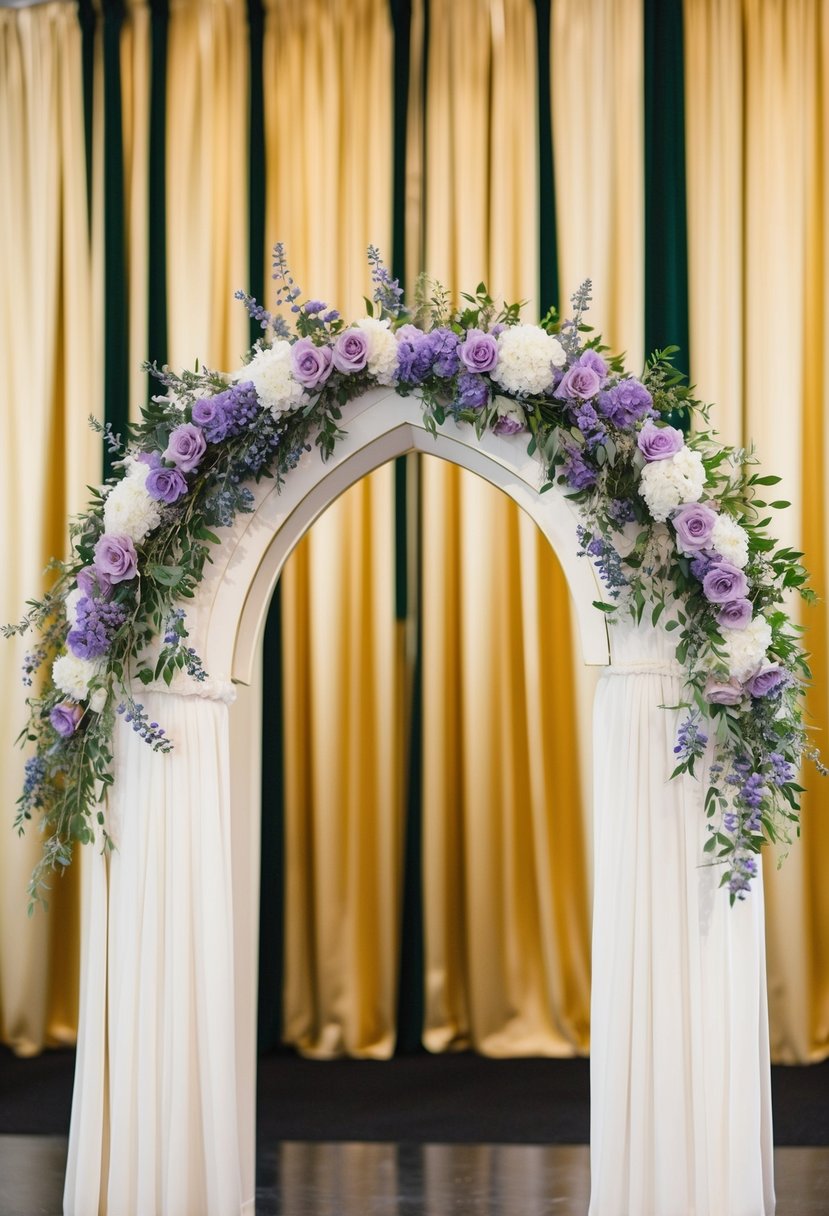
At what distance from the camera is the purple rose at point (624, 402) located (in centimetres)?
334

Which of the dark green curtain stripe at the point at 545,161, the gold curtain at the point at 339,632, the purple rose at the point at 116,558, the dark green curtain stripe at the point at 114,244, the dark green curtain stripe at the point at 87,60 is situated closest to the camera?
the purple rose at the point at 116,558

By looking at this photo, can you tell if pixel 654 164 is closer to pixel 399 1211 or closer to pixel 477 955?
pixel 477 955

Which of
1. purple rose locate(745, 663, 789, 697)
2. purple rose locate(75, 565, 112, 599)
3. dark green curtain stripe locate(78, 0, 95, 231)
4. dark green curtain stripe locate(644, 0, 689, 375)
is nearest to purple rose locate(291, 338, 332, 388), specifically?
purple rose locate(75, 565, 112, 599)

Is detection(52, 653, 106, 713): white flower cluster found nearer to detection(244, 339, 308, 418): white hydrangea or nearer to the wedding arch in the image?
the wedding arch

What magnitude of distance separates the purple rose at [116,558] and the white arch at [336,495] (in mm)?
219

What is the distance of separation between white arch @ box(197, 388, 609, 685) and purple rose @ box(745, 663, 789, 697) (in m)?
0.35

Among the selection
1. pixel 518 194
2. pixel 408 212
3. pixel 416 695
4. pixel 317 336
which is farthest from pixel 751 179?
pixel 317 336

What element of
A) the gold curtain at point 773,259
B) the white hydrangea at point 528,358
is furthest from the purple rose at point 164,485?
the gold curtain at point 773,259

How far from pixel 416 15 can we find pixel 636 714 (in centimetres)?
361

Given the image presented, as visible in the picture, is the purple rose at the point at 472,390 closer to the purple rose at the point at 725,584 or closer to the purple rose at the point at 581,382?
the purple rose at the point at 581,382

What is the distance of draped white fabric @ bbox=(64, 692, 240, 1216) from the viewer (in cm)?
341

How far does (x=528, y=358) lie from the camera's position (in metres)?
3.32

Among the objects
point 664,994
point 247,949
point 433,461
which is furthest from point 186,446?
point 433,461

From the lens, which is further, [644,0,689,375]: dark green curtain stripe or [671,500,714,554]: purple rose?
[644,0,689,375]: dark green curtain stripe
